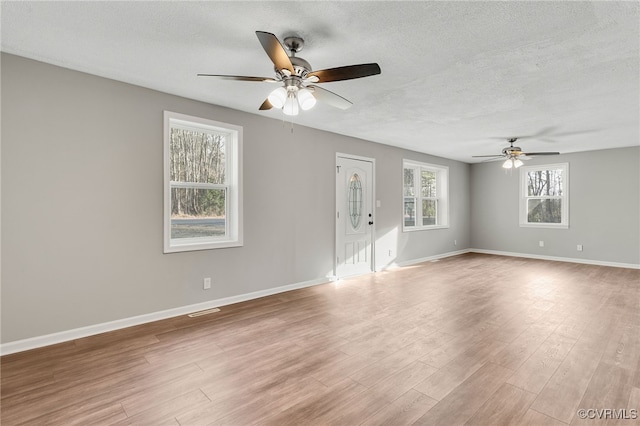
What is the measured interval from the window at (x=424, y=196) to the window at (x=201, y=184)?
13.0ft

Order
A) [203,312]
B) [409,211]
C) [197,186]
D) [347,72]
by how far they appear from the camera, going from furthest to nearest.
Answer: [409,211]
[197,186]
[203,312]
[347,72]

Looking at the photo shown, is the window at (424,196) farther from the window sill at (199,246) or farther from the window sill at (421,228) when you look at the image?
the window sill at (199,246)

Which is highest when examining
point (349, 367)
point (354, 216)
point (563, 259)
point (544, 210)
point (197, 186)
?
point (197, 186)

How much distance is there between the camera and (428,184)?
7.71 metres

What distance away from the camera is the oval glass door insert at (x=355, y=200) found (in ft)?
18.7

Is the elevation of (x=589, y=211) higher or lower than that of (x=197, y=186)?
lower

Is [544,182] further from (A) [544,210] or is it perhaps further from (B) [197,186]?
(B) [197,186]

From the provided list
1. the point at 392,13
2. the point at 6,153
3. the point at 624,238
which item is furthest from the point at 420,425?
the point at 624,238

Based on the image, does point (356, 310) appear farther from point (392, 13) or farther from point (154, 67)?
point (154, 67)

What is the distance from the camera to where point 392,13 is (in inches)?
82.3

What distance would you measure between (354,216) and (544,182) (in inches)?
204

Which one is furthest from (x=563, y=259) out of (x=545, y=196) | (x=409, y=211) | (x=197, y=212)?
(x=197, y=212)

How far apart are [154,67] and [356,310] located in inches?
133

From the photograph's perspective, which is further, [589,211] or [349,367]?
[589,211]
